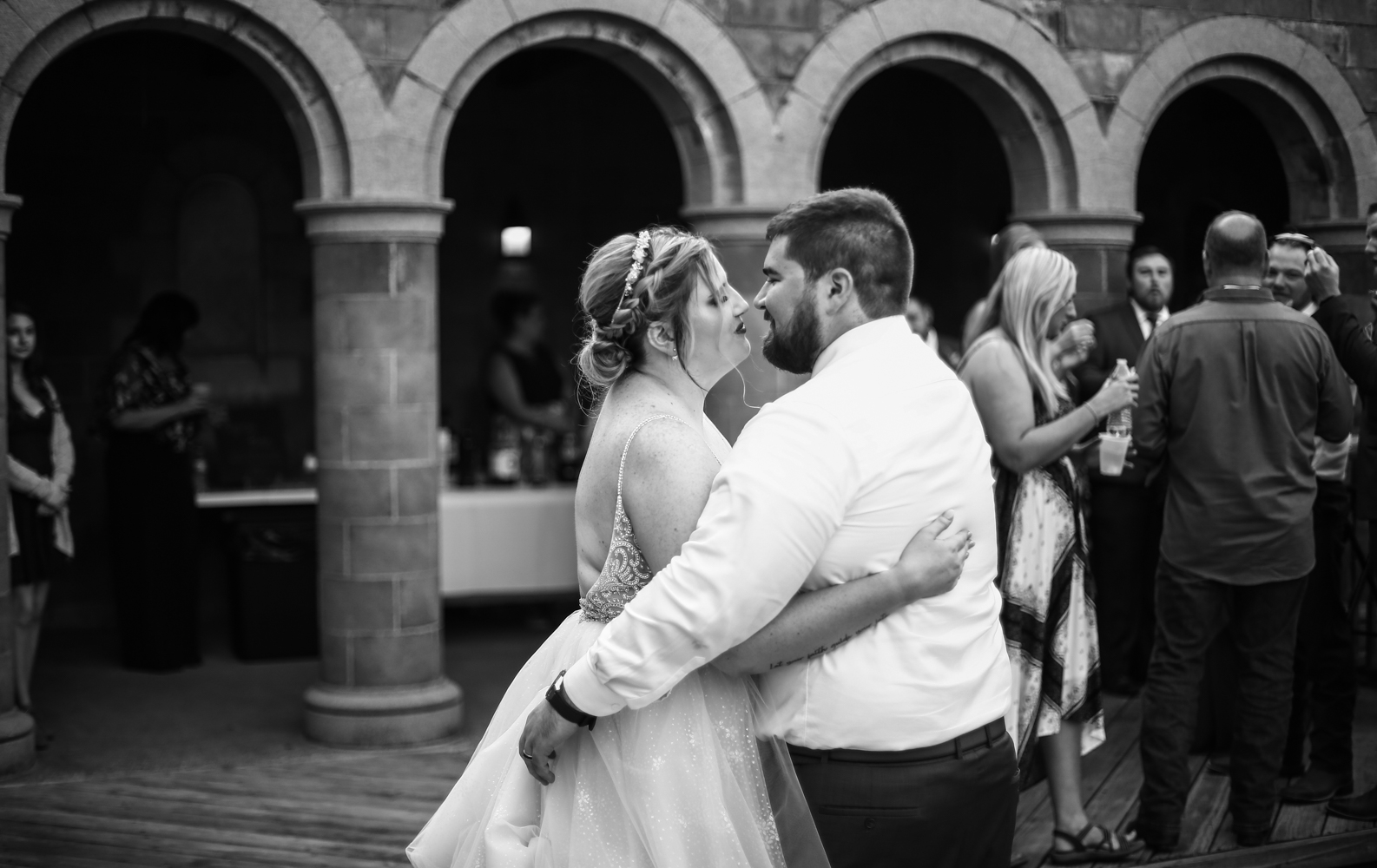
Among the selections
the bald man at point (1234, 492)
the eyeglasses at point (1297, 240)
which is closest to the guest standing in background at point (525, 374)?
the eyeglasses at point (1297, 240)

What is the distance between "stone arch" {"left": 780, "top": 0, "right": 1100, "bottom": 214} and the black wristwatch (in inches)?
173

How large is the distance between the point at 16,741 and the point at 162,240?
4.15 metres

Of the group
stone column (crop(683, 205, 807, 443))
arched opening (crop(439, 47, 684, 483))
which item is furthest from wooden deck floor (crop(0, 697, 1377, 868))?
arched opening (crop(439, 47, 684, 483))

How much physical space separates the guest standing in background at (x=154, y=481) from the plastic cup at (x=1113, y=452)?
4579 mm

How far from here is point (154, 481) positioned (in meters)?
7.11

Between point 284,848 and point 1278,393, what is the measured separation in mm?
3278

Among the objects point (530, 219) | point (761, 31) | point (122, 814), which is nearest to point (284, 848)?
point (122, 814)

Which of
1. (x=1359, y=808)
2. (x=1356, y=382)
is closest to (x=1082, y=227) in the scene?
(x=1356, y=382)

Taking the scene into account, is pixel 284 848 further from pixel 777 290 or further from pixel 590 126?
pixel 590 126

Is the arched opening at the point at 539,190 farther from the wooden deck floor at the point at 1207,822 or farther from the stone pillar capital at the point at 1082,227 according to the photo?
the wooden deck floor at the point at 1207,822

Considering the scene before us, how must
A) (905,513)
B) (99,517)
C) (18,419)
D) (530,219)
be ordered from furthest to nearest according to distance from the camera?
(530,219), (99,517), (18,419), (905,513)

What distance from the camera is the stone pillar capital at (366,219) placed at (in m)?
5.59

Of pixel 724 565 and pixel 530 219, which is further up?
pixel 530 219

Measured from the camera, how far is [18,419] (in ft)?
19.2
